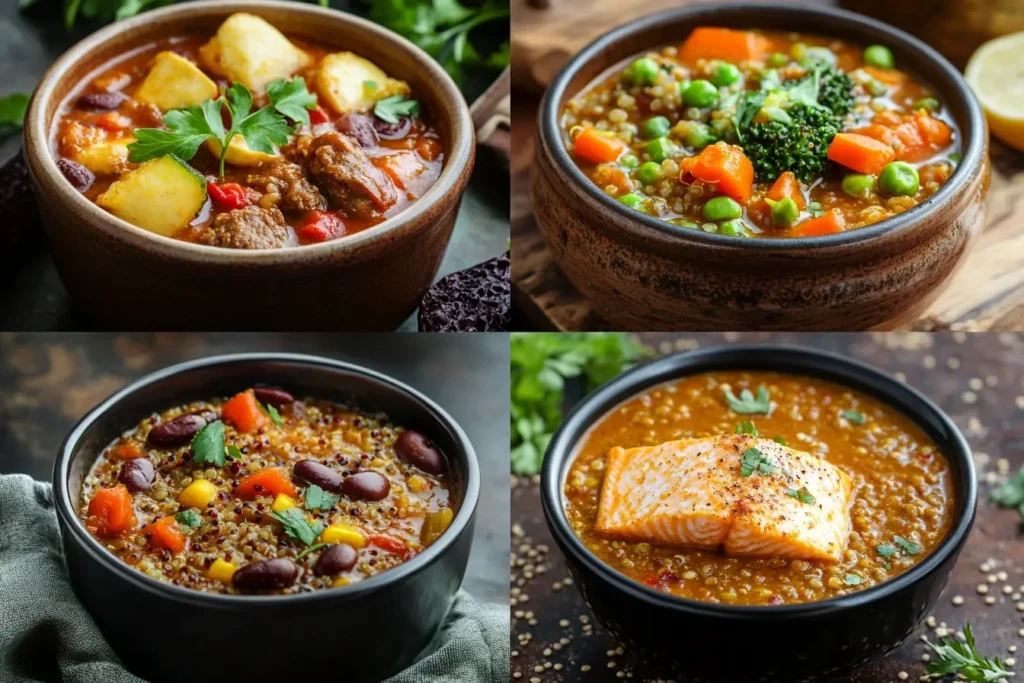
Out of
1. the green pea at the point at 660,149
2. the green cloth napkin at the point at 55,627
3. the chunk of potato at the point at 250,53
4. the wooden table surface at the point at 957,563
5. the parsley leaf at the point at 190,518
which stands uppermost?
the chunk of potato at the point at 250,53

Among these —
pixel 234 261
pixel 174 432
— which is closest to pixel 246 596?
pixel 174 432

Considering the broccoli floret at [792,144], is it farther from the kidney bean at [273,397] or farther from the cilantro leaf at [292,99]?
the kidney bean at [273,397]

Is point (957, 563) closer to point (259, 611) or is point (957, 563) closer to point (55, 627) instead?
point (259, 611)

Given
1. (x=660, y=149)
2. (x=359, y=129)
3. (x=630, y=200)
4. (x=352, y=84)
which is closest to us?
(x=630, y=200)

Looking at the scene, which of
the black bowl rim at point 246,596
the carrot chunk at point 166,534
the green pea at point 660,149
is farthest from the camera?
the green pea at point 660,149

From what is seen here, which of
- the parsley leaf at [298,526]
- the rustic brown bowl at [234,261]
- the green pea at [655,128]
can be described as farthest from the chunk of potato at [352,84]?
the parsley leaf at [298,526]

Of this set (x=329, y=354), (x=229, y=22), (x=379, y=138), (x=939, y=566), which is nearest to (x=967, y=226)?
(x=939, y=566)

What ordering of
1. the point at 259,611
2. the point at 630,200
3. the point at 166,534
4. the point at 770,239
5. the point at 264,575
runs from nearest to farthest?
the point at 259,611, the point at 264,575, the point at 166,534, the point at 770,239, the point at 630,200

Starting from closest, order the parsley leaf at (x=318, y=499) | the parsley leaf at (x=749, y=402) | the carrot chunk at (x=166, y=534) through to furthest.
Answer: the carrot chunk at (x=166, y=534)
the parsley leaf at (x=318, y=499)
the parsley leaf at (x=749, y=402)
